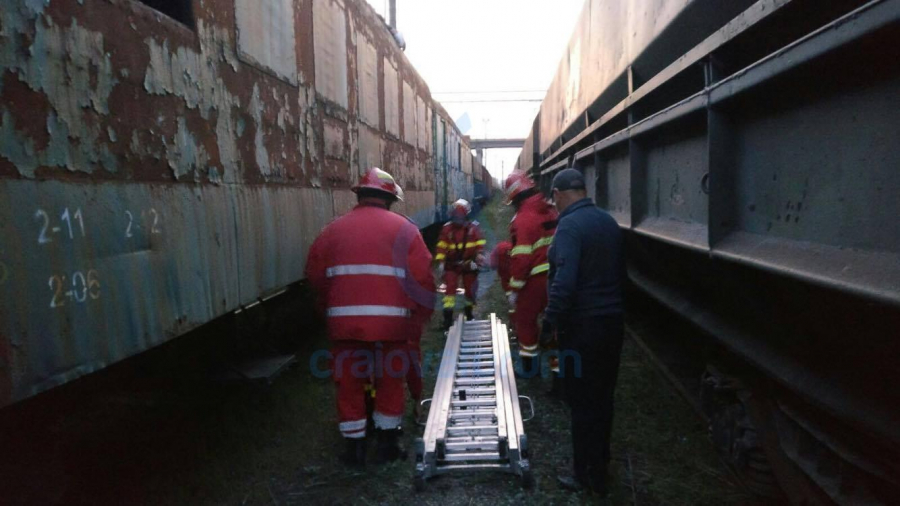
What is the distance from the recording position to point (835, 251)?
1952 mm

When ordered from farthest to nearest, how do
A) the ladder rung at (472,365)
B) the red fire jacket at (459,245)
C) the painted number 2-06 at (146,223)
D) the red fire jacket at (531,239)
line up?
the red fire jacket at (459,245) < the ladder rung at (472,365) < the red fire jacket at (531,239) < the painted number 2-06 at (146,223)

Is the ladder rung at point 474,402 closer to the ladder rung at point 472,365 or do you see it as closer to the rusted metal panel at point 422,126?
the ladder rung at point 472,365

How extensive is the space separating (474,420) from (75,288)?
257 centimetres

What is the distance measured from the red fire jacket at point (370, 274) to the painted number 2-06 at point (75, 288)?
5.14 ft

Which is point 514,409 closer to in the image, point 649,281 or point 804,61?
point 649,281

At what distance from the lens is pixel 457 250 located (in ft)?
22.8

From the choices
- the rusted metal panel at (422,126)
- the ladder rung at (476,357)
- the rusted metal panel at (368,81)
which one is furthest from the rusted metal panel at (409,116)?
the ladder rung at (476,357)

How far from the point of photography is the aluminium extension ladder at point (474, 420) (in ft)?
11.1

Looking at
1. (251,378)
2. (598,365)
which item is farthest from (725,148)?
(251,378)

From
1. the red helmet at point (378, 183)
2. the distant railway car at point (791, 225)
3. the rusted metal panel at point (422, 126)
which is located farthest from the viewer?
the rusted metal panel at point (422, 126)

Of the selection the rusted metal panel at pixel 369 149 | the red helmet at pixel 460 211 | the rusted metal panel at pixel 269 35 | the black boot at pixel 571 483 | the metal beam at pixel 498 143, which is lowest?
the black boot at pixel 571 483

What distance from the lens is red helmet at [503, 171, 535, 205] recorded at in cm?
504

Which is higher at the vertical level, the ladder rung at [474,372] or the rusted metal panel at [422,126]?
the rusted metal panel at [422,126]

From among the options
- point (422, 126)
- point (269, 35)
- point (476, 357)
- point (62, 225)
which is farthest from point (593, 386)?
point (422, 126)
